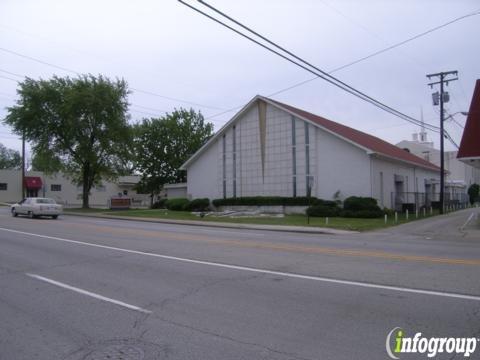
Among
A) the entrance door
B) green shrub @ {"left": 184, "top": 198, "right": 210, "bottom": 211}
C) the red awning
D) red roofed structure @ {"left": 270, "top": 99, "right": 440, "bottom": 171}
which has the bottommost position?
green shrub @ {"left": 184, "top": 198, "right": 210, "bottom": 211}

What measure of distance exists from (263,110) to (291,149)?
442 centimetres

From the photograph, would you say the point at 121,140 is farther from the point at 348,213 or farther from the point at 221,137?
the point at 348,213

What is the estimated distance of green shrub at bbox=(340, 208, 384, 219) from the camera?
28641 millimetres

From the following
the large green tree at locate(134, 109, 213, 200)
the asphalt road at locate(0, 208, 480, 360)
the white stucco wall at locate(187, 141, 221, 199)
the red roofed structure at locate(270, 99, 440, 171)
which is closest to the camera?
the asphalt road at locate(0, 208, 480, 360)

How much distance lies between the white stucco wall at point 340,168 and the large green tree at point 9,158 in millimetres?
98216

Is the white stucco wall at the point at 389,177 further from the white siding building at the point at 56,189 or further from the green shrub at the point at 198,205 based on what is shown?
the white siding building at the point at 56,189

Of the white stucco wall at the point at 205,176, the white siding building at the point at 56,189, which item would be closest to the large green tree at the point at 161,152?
the white siding building at the point at 56,189

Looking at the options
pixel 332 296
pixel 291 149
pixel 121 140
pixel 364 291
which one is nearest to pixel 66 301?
pixel 332 296

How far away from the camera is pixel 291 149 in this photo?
117 feet

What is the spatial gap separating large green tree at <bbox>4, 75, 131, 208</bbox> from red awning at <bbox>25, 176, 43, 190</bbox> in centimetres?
2062

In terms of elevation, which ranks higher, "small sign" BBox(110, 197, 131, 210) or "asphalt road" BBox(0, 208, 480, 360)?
"small sign" BBox(110, 197, 131, 210)

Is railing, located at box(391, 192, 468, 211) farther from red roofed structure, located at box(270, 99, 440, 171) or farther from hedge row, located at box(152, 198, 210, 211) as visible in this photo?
hedge row, located at box(152, 198, 210, 211)

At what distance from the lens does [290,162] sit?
35.6 m

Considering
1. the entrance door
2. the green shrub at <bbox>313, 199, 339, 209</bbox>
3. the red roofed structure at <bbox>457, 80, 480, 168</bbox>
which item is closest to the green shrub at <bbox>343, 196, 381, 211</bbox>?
the green shrub at <bbox>313, 199, 339, 209</bbox>
